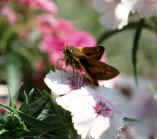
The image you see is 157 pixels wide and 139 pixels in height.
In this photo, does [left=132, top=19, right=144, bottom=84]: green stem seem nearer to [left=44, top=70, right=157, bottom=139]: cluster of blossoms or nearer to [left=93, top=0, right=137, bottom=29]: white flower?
[left=93, top=0, right=137, bottom=29]: white flower

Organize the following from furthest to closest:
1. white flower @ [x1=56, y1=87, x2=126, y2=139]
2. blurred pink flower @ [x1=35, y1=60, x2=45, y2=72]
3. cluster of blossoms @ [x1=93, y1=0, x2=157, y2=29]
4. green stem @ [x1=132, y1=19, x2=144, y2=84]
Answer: blurred pink flower @ [x1=35, y1=60, x2=45, y2=72] → green stem @ [x1=132, y1=19, x2=144, y2=84] → cluster of blossoms @ [x1=93, y1=0, x2=157, y2=29] → white flower @ [x1=56, y1=87, x2=126, y2=139]

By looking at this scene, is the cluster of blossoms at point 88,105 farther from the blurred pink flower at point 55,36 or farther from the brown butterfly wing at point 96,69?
the blurred pink flower at point 55,36

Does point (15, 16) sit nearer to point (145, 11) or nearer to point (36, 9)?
point (36, 9)

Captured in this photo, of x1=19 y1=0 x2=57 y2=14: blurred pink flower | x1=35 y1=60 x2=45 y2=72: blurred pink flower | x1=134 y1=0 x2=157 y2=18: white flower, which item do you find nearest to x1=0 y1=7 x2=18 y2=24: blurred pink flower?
x1=19 y1=0 x2=57 y2=14: blurred pink flower

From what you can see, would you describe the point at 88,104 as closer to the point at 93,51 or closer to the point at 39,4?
the point at 93,51

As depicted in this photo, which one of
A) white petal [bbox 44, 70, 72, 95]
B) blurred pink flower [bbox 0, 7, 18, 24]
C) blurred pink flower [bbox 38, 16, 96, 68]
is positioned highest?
blurred pink flower [bbox 0, 7, 18, 24]

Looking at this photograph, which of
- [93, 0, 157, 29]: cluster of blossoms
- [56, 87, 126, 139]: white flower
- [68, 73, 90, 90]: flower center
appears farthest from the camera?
[93, 0, 157, 29]: cluster of blossoms
